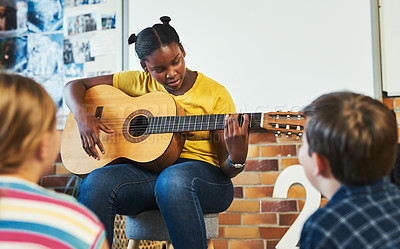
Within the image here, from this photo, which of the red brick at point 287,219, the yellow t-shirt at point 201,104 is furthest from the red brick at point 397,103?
the yellow t-shirt at point 201,104

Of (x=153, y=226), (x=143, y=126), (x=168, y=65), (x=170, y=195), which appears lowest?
(x=153, y=226)

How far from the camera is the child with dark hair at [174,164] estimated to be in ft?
4.28

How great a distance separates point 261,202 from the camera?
225 cm

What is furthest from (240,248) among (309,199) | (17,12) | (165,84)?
(17,12)

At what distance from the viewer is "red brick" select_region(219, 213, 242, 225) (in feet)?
7.48

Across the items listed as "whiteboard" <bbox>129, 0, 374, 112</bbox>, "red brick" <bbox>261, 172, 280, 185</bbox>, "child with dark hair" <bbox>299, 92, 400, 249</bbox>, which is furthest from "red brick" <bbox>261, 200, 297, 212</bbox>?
"child with dark hair" <bbox>299, 92, 400, 249</bbox>

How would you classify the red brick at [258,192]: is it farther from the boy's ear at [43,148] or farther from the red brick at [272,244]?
the boy's ear at [43,148]

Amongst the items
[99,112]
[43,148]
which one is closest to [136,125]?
[99,112]

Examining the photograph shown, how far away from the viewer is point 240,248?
2.27 meters

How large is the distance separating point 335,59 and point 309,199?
74 cm

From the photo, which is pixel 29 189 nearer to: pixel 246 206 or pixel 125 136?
pixel 125 136

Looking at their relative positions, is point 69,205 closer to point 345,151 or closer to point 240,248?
point 345,151

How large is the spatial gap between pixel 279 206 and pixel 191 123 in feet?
3.15

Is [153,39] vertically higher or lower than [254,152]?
higher
